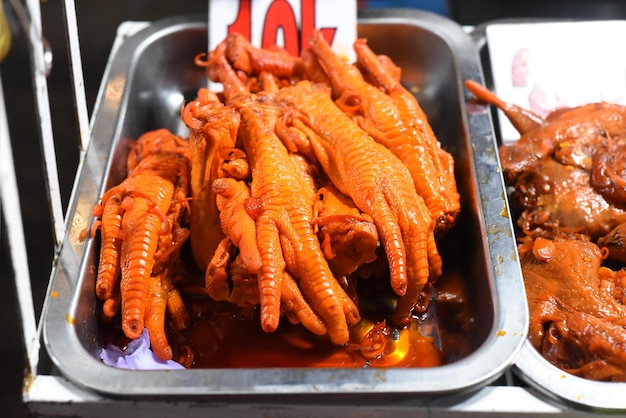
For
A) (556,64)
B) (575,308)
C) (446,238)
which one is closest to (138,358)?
(446,238)

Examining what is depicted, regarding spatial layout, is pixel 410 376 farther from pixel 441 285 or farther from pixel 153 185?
pixel 153 185

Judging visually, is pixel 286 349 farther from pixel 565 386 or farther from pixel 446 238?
pixel 565 386

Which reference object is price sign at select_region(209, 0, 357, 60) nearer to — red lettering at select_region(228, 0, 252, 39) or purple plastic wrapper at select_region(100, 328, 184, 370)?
red lettering at select_region(228, 0, 252, 39)

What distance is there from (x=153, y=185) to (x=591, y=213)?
1541mm

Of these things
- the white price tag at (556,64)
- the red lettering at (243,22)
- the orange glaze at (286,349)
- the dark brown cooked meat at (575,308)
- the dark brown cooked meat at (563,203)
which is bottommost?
the orange glaze at (286,349)

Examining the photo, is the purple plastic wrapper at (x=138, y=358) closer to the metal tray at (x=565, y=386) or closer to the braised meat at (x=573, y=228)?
the metal tray at (x=565, y=386)

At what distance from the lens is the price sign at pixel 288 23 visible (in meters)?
2.84

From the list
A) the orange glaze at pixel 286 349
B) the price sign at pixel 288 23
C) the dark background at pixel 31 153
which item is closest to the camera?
the dark background at pixel 31 153

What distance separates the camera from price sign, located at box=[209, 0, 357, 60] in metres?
2.84

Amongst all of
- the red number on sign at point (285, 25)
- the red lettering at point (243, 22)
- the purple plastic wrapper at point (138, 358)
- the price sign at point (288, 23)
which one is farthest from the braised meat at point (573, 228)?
the purple plastic wrapper at point (138, 358)

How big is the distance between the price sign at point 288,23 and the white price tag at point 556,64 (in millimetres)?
701

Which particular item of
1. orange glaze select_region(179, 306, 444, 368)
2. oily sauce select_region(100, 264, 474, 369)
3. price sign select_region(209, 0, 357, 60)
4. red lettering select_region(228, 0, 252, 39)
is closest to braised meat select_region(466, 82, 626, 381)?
oily sauce select_region(100, 264, 474, 369)

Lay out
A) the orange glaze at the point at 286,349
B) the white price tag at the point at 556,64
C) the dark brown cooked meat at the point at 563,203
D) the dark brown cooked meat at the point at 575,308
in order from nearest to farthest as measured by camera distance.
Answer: the dark brown cooked meat at the point at 575,308
the orange glaze at the point at 286,349
the dark brown cooked meat at the point at 563,203
the white price tag at the point at 556,64

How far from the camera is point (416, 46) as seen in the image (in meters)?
3.01
